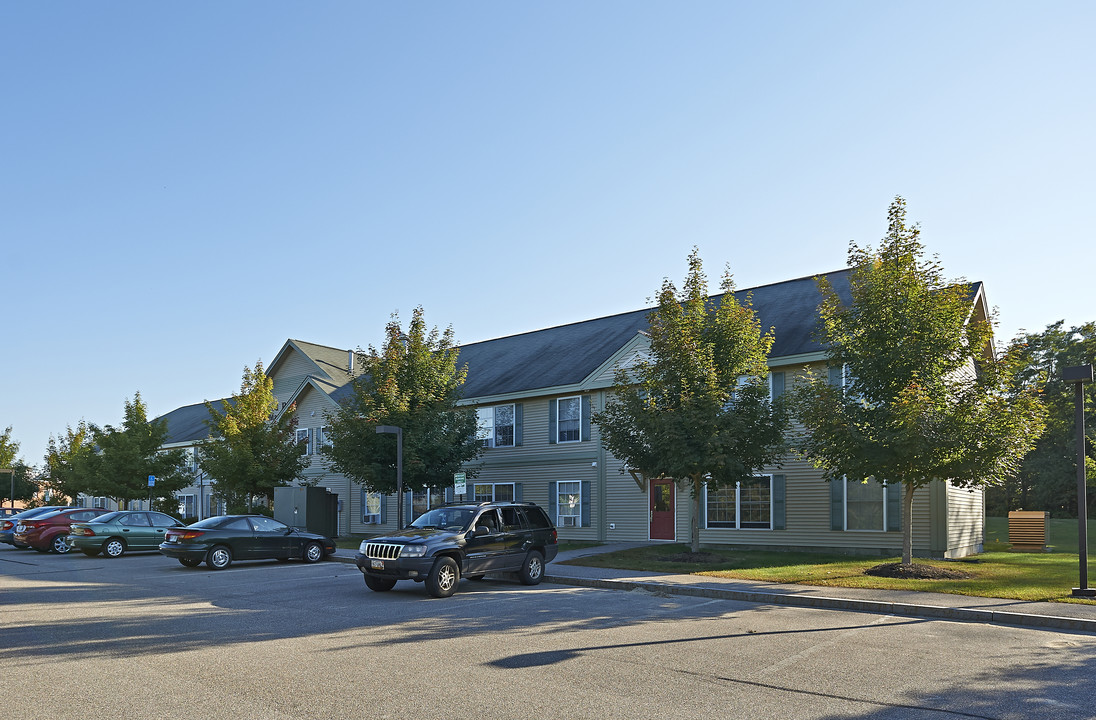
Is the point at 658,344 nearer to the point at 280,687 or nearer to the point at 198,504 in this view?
the point at 280,687

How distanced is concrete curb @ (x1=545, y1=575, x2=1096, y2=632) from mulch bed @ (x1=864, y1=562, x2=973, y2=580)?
370 centimetres

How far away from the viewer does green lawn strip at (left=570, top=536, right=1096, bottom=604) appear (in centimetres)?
1543

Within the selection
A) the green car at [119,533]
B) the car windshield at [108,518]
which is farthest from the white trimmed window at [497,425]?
the car windshield at [108,518]

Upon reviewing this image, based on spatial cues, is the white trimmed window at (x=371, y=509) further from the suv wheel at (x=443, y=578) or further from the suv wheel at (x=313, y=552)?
the suv wheel at (x=443, y=578)

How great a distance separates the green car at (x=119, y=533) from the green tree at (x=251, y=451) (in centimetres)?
792

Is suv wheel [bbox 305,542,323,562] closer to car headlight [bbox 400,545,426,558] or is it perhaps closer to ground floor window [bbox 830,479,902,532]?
car headlight [bbox 400,545,426,558]

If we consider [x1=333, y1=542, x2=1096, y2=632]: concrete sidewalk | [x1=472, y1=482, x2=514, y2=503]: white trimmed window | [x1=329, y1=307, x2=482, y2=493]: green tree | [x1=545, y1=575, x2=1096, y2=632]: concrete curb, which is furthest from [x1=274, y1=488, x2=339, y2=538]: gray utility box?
[x1=545, y1=575, x2=1096, y2=632]: concrete curb

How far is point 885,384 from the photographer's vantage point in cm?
1792

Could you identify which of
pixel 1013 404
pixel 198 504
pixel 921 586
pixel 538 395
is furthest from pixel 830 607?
pixel 198 504

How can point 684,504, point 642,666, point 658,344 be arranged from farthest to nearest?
1. point 684,504
2. point 658,344
3. point 642,666

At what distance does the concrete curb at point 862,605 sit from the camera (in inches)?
484

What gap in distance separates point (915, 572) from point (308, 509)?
2146 centimetres

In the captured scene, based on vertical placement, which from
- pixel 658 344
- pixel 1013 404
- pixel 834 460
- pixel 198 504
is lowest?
pixel 198 504

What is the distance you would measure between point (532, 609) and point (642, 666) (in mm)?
4558
